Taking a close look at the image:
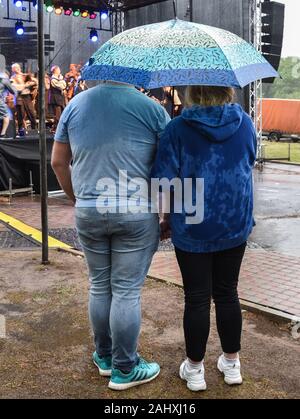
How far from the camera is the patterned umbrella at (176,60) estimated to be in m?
2.55

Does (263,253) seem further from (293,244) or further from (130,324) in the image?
(130,324)

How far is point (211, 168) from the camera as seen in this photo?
8.68ft

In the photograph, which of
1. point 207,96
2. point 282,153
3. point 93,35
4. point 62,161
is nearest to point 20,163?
point 62,161

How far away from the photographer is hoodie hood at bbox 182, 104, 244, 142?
8.60 feet

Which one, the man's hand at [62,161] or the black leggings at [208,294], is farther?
the man's hand at [62,161]

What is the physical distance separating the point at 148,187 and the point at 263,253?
376 cm

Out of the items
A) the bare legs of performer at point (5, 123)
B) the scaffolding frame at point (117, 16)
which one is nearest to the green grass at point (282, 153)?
the scaffolding frame at point (117, 16)

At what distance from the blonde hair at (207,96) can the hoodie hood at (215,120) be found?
0.03 m

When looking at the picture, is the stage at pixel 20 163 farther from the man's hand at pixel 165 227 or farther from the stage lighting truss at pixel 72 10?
the man's hand at pixel 165 227

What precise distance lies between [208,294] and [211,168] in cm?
68

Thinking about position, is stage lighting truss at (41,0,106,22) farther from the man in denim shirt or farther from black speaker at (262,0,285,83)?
the man in denim shirt

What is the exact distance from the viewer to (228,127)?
2656 millimetres

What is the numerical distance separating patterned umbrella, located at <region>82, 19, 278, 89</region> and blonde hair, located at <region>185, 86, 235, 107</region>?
142 millimetres
